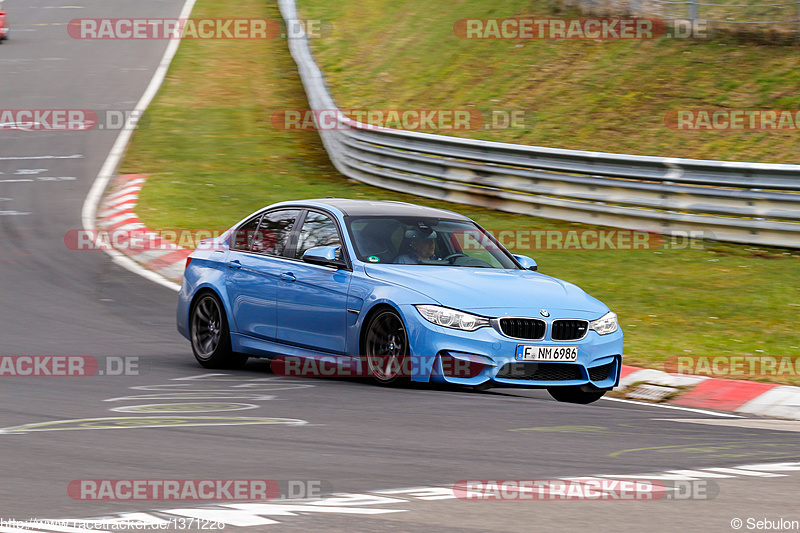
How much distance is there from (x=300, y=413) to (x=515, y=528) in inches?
121

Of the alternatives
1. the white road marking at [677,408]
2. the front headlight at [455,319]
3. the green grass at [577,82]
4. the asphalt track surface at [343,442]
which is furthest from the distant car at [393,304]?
the green grass at [577,82]

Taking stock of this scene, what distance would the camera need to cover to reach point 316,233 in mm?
9680

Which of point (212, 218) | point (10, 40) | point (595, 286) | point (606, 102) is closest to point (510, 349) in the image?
point (595, 286)

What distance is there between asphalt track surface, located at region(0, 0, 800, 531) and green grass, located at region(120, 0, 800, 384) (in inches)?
111

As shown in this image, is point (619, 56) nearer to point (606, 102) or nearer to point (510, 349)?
point (606, 102)

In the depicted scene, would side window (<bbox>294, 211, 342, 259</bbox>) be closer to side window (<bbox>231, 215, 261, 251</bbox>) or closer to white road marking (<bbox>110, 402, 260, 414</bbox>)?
side window (<bbox>231, 215, 261, 251</bbox>)

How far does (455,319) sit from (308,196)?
12.0 metres

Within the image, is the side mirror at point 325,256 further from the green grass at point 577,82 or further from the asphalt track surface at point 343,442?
the green grass at point 577,82

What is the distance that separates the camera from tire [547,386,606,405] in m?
8.76

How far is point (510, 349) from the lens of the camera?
326 inches
